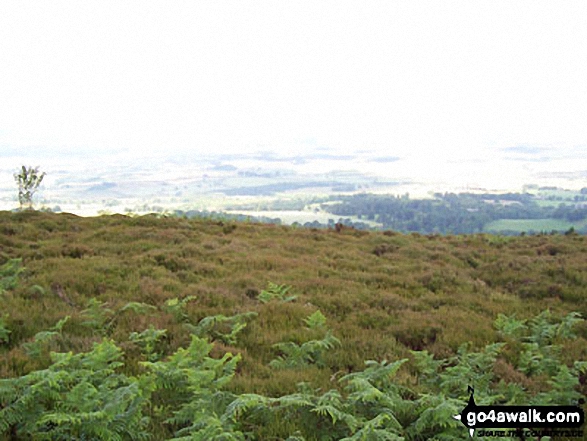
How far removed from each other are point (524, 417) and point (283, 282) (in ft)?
25.7

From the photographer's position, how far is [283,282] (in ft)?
40.1

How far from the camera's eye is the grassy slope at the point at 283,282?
7789 millimetres

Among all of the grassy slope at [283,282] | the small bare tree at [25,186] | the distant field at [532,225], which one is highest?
the small bare tree at [25,186]

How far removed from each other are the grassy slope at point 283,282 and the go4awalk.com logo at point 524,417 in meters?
1.94

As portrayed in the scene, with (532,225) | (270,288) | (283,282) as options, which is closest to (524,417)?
(270,288)

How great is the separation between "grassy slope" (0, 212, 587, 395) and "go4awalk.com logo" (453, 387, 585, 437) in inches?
76.4

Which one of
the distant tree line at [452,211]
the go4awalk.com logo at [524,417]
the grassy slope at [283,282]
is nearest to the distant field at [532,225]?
the distant tree line at [452,211]

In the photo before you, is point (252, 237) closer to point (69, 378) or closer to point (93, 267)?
point (93, 267)

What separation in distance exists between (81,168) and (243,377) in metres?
186

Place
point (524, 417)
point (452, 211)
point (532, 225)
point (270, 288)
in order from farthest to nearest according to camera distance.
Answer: point (452, 211), point (532, 225), point (270, 288), point (524, 417)

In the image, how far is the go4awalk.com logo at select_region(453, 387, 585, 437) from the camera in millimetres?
4590

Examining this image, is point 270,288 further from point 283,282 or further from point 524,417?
point 524,417

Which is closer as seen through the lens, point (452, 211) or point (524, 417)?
point (524, 417)

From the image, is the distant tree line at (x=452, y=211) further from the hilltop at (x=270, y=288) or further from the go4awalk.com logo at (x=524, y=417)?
the go4awalk.com logo at (x=524, y=417)
